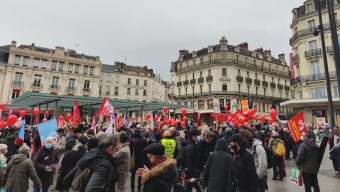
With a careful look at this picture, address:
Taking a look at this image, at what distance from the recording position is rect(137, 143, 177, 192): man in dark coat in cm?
258

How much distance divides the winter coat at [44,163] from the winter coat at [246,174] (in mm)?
4317

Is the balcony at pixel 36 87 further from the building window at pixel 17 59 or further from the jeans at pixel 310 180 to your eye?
the jeans at pixel 310 180

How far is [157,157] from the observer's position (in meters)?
2.78

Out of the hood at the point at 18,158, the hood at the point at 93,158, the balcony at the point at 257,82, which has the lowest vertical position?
the hood at the point at 18,158

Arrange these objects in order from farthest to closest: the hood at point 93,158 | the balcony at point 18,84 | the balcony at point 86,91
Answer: the balcony at point 86,91
the balcony at point 18,84
the hood at point 93,158

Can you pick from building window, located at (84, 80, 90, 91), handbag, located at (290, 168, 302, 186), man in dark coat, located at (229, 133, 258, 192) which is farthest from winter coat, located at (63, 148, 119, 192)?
building window, located at (84, 80, 90, 91)

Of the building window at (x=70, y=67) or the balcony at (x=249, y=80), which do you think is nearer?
the building window at (x=70, y=67)

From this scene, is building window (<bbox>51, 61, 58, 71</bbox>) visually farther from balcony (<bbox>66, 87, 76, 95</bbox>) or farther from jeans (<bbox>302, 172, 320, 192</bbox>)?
jeans (<bbox>302, 172, 320, 192</bbox>)

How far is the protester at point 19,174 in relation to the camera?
13.9ft

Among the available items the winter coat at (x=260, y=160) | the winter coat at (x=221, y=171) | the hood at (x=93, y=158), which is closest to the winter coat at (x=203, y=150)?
the winter coat at (x=260, y=160)

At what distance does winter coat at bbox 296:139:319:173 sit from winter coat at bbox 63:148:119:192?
453cm

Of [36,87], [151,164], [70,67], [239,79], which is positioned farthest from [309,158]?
[70,67]

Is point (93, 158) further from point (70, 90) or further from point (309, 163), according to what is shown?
point (70, 90)

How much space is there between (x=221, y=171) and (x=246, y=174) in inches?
17.2
